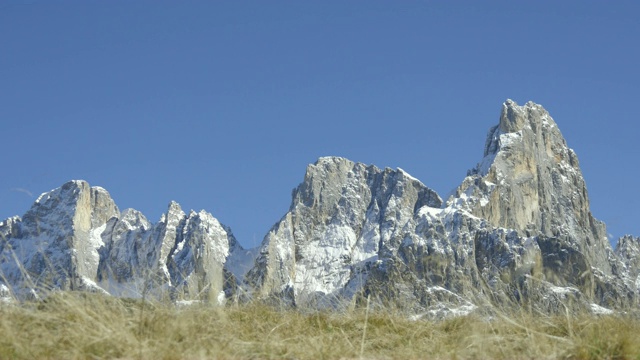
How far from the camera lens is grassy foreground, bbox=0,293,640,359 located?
20.7 feet

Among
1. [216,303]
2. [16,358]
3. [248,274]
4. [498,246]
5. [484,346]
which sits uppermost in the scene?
[498,246]

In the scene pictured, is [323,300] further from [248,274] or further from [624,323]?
[624,323]

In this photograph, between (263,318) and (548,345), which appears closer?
(548,345)

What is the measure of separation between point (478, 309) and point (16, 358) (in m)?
4.94

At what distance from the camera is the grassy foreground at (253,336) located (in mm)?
6301

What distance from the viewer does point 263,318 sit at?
8.52m

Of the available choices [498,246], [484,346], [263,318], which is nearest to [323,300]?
[263,318]

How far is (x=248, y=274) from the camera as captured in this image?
1023cm

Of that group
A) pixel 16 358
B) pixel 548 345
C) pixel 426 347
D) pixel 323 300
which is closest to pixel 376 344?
pixel 426 347

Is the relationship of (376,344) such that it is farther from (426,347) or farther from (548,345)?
(548,345)

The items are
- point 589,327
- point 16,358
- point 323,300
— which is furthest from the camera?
point 323,300

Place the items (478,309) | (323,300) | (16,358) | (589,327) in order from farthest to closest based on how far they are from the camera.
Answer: (323,300), (478,309), (589,327), (16,358)

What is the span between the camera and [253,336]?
7.61 meters

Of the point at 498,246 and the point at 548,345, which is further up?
the point at 498,246
